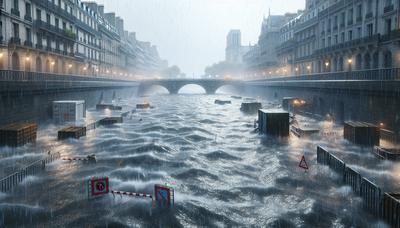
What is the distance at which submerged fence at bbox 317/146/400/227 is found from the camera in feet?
47.3

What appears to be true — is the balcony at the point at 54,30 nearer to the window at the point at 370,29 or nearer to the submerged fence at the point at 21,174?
the submerged fence at the point at 21,174

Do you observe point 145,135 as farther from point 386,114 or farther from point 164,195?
point 386,114

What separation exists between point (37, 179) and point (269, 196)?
14291mm

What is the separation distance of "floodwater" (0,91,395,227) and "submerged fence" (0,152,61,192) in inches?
16.7

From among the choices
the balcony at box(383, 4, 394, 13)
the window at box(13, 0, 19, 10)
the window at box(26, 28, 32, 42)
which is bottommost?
the window at box(26, 28, 32, 42)

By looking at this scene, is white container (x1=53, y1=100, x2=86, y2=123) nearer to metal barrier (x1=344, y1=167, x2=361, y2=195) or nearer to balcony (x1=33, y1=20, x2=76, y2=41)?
balcony (x1=33, y1=20, x2=76, y2=41)

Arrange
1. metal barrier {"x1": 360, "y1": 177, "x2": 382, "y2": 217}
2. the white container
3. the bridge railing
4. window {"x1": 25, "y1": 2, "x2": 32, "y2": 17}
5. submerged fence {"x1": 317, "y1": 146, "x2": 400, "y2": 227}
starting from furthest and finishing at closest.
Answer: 1. window {"x1": 25, "y1": 2, "x2": 32, "y2": 17}
2. the white container
3. the bridge railing
4. metal barrier {"x1": 360, "y1": 177, "x2": 382, "y2": 217}
5. submerged fence {"x1": 317, "y1": 146, "x2": 400, "y2": 227}

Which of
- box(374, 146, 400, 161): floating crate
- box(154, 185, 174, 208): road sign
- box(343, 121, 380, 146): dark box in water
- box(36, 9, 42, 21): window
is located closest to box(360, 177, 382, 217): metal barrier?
box(154, 185, 174, 208): road sign

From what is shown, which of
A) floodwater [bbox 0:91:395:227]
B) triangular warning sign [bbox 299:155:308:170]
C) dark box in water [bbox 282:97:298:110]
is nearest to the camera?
floodwater [bbox 0:91:395:227]

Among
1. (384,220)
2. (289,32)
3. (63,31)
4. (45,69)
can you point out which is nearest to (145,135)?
(384,220)

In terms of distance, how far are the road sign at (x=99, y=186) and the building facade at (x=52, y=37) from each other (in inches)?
1496

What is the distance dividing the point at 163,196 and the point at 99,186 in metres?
3.66

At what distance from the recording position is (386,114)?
31766mm

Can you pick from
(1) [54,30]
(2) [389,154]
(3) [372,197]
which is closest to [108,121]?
(1) [54,30]
